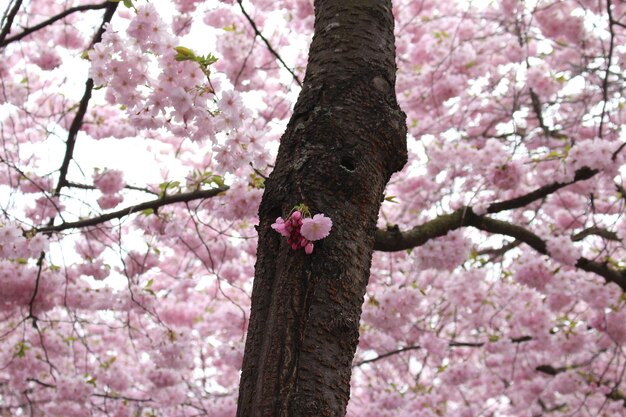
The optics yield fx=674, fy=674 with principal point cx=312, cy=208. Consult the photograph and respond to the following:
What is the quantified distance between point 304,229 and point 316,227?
1.2 inches

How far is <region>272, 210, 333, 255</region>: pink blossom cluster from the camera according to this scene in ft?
3.66

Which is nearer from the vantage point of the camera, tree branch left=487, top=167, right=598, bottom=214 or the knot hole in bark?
the knot hole in bark

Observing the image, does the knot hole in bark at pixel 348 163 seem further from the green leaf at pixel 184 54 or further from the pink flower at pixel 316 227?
the green leaf at pixel 184 54

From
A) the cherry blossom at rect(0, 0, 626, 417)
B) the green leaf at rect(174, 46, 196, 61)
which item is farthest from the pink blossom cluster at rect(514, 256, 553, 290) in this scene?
the green leaf at rect(174, 46, 196, 61)

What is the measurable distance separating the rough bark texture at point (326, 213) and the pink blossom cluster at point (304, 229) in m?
0.02

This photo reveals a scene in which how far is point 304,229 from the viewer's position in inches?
43.7

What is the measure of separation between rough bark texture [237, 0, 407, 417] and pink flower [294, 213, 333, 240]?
22 millimetres

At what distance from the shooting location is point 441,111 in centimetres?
676

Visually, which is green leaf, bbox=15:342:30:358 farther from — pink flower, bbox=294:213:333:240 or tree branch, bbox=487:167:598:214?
pink flower, bbox=294:213:333:240

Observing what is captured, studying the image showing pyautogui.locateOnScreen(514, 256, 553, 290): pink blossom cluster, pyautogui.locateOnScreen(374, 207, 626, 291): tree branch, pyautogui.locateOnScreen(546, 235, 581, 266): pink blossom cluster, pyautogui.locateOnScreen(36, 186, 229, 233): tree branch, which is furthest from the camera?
pyautogui.locateOnScreen(514, 256, 553, 290): pink blossom cluster

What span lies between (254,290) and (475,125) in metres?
5.98

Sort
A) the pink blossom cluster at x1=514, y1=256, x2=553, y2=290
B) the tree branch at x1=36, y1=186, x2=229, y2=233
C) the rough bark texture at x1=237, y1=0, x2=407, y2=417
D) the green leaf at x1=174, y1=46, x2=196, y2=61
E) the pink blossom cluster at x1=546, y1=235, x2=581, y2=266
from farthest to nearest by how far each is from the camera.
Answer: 1. the pink blossom cluster at x1=514, y1=256, x2=553, y2=290
2. the pink blossom cluster at x1=546, y1=235, x2=581, y2=266
3. the tree branch at x1=36, y1=186, x2=229, y2=233
4. the green leaf at x1=174, y1=46, x2=196, y2=61
5. the rough bark texture at x1=237, y1=0, x2=407, y2=417

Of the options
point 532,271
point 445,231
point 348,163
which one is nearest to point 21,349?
point 445,231

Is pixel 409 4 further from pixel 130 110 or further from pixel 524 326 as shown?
pixel 130 110
